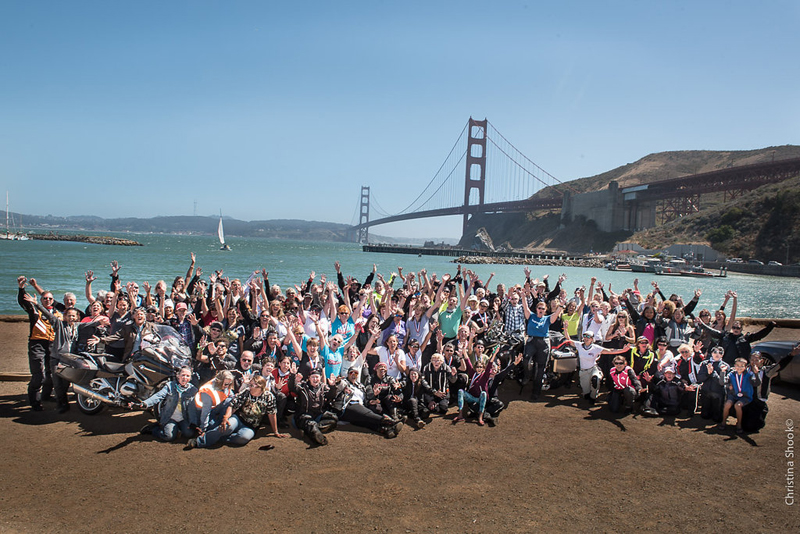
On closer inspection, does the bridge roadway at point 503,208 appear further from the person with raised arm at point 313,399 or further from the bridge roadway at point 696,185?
the person with raised arm at point 313,399

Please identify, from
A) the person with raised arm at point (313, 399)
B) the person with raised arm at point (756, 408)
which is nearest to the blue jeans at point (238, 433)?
the person with raised arm at point (313, 399)

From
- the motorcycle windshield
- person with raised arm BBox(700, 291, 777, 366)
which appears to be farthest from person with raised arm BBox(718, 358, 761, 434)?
the motorcycle windshield

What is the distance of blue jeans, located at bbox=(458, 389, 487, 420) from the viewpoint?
676cm

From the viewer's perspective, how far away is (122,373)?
20.9ft

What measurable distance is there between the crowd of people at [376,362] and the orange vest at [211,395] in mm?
12

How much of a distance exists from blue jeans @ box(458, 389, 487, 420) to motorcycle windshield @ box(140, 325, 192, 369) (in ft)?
11.1

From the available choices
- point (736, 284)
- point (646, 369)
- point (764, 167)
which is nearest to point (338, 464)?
point (646, 369)

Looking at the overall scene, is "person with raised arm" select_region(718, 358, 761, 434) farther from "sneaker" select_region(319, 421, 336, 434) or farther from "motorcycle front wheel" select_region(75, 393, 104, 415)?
"motorcycle front wheel" select_region(75, 393, 104, 415)

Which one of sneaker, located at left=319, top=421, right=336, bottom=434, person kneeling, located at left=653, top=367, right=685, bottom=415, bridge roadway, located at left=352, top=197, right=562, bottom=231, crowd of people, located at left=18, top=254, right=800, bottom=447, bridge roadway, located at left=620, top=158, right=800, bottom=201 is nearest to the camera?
crowd of people, located at left=18, top=254, right=800, bottom=447

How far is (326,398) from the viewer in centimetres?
640

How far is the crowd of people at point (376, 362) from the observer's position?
6016 millimetres

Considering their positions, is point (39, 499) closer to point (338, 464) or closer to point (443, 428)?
point (338, 464)

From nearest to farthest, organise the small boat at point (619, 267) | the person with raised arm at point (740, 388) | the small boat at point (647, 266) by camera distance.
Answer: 1. the person with raised arm at point (740, 388)
2. the small boat at point (647, 266)
3. the small boat at point (619, 267)

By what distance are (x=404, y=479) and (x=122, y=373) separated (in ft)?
12.1
